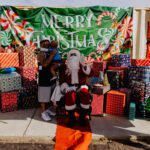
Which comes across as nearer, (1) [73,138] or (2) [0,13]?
(1) [73,138]

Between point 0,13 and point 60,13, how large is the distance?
5.62 ft

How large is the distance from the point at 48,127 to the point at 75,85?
1.07 meters

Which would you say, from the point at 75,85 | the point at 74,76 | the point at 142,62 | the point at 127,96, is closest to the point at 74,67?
the point at 74,76

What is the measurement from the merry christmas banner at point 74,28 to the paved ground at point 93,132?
261cm

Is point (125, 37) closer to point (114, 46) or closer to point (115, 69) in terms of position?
point (114, 46)

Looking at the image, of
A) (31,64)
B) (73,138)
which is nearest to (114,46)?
(31,64)

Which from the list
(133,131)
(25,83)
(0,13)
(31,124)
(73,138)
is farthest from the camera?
(0,13)

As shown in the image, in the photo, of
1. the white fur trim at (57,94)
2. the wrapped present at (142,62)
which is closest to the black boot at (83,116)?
the white fur trim at (57,94)

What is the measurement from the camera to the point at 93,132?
5.45 m

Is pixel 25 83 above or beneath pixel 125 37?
beneath

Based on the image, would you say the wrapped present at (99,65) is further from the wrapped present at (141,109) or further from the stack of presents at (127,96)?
the wrapped present at (141,109)

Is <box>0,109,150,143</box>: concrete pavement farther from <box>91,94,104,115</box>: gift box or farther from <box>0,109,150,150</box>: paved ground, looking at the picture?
<box>91,94,104,115</box>: gift box

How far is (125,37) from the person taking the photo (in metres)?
8.38

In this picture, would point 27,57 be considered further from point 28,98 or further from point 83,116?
point 83,116
